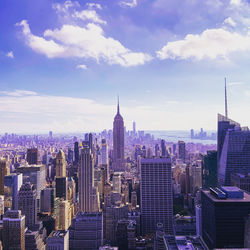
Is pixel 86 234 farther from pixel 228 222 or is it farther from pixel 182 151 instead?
pixel 182 151

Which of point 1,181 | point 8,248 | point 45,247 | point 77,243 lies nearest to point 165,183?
point 77,243

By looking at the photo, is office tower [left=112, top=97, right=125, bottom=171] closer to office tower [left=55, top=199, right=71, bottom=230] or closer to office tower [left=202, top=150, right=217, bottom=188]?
office tower [left=202, top=150, right=217, bottom=188]

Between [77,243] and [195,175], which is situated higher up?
[195,175]

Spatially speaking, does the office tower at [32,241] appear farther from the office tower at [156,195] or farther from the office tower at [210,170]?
the office tower at [210,170]

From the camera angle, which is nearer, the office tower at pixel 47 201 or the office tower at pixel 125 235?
the office tower at pixel 125 235

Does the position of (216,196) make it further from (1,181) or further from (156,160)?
(1,181)

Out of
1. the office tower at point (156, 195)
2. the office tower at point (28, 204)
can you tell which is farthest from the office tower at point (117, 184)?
the office tower at point (28, 204)

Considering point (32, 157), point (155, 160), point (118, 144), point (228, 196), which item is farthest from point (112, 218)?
point (118, 144)
